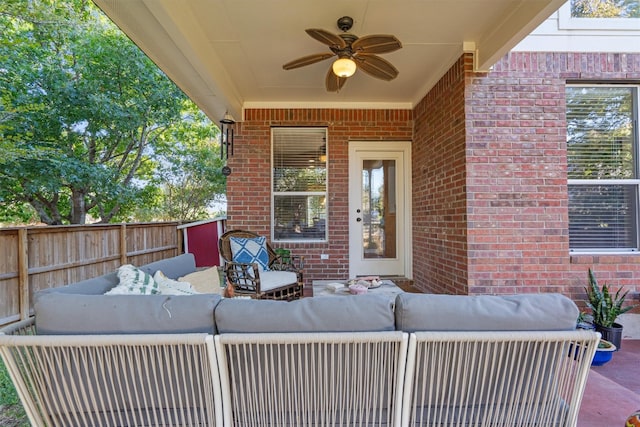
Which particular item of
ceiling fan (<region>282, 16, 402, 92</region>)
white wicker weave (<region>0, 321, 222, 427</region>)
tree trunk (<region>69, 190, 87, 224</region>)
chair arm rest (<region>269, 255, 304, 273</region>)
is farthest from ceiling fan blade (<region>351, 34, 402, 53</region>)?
tree trunk (<region>69, 190, 87, 224</region>)

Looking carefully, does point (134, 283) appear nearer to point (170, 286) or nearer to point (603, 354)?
point (170, 286)

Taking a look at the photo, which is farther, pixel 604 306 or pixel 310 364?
pixel 604 306

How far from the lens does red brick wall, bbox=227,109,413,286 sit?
429 cm

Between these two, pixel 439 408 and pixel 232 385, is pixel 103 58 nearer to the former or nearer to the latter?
pixel 232 385

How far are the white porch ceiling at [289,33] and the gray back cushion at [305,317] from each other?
1.92 metres

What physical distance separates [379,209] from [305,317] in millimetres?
3410

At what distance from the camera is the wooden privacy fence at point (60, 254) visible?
3.09 metres

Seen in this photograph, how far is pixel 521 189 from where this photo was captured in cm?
290

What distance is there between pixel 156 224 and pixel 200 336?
15.4ft

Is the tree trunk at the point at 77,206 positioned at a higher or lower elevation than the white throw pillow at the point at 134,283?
higher

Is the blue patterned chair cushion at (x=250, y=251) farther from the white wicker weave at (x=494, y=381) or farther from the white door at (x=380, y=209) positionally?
the white wicker weave at (x=494, y=381)

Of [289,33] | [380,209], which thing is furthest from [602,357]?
[289,33]

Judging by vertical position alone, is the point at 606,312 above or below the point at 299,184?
A: below

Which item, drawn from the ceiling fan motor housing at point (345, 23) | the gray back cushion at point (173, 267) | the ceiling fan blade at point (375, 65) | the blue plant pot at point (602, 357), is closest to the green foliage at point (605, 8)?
the ceiling fan blade at point (375, 65)
